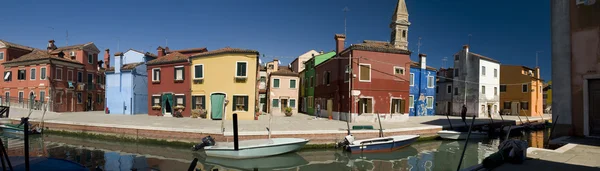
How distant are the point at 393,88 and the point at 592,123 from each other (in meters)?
12.4

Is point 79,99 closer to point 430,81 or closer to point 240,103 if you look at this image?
point 240,103

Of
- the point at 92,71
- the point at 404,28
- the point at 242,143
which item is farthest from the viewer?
the point at 404,28

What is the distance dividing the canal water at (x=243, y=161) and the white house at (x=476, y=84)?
57.6 feet

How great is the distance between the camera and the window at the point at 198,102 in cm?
2339

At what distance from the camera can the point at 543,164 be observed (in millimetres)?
7305

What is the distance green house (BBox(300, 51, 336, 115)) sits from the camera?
3297cm

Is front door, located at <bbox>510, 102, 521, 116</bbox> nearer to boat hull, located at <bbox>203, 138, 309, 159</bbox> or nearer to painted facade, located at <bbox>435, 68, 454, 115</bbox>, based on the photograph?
painted facade, located at <bbox>435, 68, 454, 115</bbox>

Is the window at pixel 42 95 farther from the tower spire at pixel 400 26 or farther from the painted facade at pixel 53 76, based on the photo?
the tower spire at pixel 400 26

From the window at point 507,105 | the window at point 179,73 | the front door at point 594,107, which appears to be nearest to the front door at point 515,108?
the window at point 507,105

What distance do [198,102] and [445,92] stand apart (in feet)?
95.6

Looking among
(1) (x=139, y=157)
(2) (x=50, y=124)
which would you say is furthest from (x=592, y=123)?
(2) (x=50, y=124)

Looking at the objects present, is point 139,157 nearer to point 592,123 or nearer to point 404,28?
point 592,123

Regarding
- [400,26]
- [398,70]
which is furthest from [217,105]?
[400,26]

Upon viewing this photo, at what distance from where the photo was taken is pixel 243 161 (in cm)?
1316
